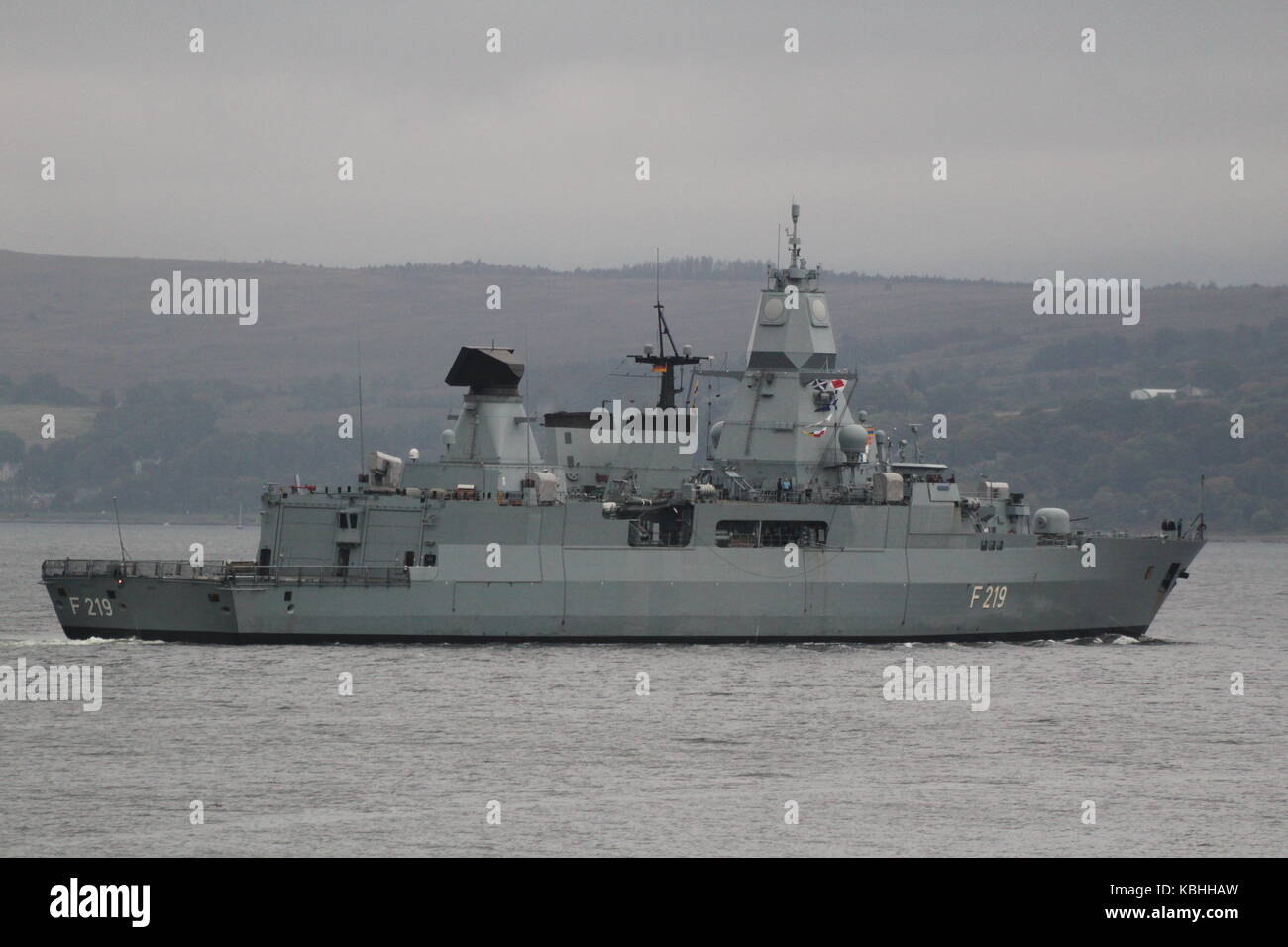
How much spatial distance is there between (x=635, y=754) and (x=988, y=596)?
16651 mm

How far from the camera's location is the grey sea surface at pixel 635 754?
24.7 m

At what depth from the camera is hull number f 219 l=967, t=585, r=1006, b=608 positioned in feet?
146

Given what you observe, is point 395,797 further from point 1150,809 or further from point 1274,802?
point 1274,802

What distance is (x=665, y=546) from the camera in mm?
43344

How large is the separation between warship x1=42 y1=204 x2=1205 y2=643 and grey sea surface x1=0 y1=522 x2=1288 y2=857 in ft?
2.70

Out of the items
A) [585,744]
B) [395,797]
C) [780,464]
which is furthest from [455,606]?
[395,797]

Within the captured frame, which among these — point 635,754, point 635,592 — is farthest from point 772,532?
point 635,754

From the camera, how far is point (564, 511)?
139ft
